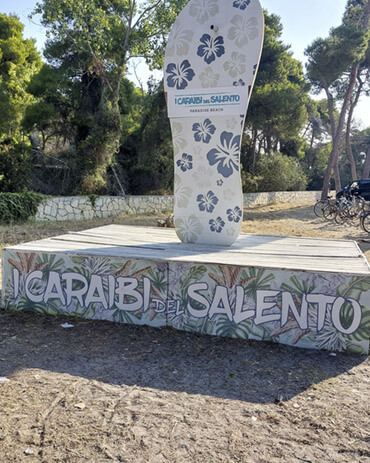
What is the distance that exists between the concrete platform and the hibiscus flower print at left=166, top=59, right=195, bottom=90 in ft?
5.62

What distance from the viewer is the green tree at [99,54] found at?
538 inches

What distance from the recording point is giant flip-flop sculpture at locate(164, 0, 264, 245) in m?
4.19

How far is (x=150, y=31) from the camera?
1434cm

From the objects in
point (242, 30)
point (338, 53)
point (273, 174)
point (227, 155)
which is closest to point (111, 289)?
point (227, 155)

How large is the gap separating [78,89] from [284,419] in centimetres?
1487

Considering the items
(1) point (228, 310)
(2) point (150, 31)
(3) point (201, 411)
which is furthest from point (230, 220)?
(2) point (150, 31)

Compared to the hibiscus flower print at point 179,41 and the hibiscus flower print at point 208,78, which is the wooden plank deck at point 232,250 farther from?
the hibiscus flower print at point 179,41

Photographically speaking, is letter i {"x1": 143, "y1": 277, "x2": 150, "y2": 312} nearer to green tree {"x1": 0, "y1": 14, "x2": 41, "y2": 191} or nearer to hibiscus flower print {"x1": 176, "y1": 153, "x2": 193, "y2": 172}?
hibiscus flower print {"x1": 176, "y1": 153, "x2": 193, "y2": 172}

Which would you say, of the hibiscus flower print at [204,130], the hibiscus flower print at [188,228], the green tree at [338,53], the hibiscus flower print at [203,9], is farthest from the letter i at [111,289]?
the green tree at [338,53]

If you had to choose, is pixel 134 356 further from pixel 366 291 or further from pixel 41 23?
pixel 41 23

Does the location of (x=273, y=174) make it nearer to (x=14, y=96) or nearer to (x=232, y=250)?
(x=14, y=96)

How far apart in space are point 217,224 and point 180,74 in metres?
1.62

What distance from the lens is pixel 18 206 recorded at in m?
11.2

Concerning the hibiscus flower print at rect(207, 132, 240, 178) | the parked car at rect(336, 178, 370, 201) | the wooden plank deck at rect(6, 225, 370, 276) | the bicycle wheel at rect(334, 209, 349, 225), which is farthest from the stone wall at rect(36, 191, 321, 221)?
the hibiscus flower print at rect(207, 132, 240, 178)
